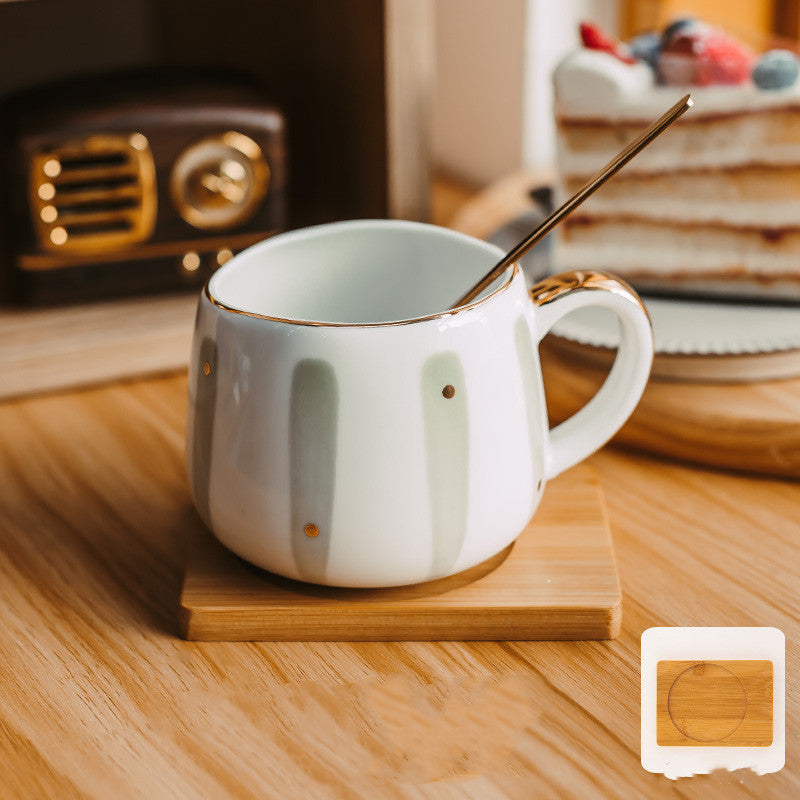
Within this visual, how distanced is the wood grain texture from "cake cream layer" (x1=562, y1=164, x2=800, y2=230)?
0.57 feet

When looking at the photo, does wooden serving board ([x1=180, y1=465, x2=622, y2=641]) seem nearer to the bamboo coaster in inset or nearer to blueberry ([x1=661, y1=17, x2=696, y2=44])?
Answer: the bamboo coaster in inset

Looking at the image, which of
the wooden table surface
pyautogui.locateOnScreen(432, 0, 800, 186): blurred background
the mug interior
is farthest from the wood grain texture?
pyautogui.locateOnScreen(432, 0, 800, 186): blurred background

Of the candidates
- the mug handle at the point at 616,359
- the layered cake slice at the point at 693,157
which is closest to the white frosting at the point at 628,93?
the layered cake slice at the point at 693,157

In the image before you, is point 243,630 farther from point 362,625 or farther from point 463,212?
point 463,212

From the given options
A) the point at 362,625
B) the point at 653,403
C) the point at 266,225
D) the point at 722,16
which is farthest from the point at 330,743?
the point at 722,16

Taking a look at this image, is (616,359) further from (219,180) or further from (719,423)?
(219,180)

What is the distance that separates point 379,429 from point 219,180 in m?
0.29

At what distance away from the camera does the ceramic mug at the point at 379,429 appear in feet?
1.19

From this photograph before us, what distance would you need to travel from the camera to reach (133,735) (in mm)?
361

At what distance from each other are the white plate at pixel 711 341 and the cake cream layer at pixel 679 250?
39mm

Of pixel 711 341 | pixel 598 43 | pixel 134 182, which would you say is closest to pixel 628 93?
pixel 598 43

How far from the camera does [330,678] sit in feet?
1.27

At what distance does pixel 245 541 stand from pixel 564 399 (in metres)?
0.20

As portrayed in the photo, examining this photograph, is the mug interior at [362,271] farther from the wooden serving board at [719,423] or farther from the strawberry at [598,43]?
the strawberry at [598,43]
